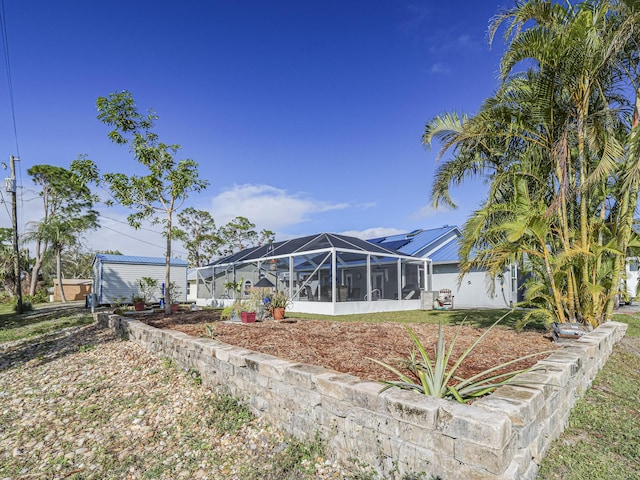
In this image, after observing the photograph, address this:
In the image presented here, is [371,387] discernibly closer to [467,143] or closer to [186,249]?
[467,143]

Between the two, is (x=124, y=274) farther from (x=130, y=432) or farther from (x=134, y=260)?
(x=130, y=432)

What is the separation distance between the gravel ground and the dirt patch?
3.17ft

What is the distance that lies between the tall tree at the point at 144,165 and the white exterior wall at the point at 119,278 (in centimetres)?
982

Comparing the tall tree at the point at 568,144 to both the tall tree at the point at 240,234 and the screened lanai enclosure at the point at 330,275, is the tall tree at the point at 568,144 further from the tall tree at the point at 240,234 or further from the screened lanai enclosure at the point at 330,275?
the tall tree at the point at 240,234

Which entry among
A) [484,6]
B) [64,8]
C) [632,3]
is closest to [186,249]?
[64,8]

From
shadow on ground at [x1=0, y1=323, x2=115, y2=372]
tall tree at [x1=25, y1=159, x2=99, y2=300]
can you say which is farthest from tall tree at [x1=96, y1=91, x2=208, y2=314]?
tall tree at [x1=25, y1=159, x2=99, y2=300]

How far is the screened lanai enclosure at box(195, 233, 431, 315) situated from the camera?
12586 millimetres

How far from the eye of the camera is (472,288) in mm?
15969

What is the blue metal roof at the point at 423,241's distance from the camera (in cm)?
1736

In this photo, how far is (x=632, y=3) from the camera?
5004mm

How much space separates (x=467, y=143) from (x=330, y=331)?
5.02m

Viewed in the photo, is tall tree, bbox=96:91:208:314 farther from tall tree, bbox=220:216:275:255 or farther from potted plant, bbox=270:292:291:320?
tall tree, bbox=220:216:275:255

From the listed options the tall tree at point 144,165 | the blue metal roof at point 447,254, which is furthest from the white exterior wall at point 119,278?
the blue metal roof at point 447,254

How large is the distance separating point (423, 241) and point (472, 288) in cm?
349
